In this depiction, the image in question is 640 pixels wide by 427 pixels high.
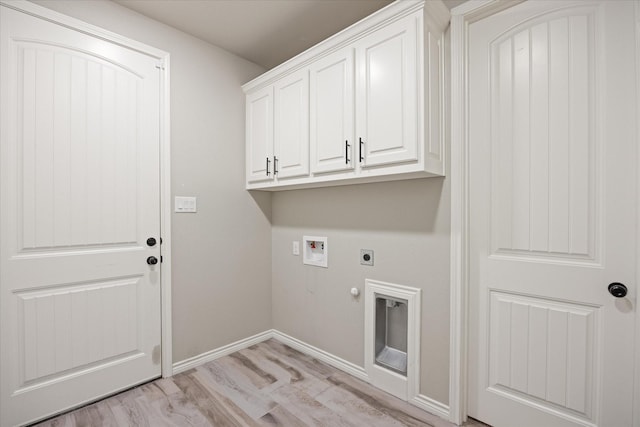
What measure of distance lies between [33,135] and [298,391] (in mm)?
2282

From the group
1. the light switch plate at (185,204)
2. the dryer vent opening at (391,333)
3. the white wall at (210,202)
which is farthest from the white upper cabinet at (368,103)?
the dryer vent opening at (391,333)

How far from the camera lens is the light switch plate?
2.27m

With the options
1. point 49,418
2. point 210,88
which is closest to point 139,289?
point 49,418

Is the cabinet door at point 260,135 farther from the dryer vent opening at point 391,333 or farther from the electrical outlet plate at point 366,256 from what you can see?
the dryer vent opening at point 391,333

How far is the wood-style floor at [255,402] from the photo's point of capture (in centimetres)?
174

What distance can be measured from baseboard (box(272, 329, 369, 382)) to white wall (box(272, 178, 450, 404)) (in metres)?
0.04

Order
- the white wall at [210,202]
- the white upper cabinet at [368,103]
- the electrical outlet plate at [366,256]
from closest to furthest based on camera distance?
the white upper cabinet at [368,103]
the electrical outlet plate at [366,256]
the white wall at [210,202]

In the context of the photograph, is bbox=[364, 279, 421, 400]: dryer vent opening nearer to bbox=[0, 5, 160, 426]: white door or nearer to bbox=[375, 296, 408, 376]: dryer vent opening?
bbox=[375, 296, 408, 376]: dryer vent opening

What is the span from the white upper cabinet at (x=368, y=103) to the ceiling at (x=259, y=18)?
30cm

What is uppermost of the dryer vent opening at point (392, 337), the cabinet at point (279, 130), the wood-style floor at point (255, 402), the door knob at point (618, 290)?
the cabinet at point (279, 130)

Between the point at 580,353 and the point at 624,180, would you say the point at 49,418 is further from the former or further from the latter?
the point at 624,180

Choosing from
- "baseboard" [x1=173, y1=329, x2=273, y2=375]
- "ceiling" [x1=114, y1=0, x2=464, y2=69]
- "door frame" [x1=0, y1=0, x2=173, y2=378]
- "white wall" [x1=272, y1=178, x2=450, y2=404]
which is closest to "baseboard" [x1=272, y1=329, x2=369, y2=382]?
"white wall" [x1=272, y1=178, x2=450, y2=404]

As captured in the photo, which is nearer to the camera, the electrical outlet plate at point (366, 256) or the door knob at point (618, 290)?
the door knob at point (618, 290)

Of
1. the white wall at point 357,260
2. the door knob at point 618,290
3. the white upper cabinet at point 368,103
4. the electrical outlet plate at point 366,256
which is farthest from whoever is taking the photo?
the electrical outlet plate at point 366,256
